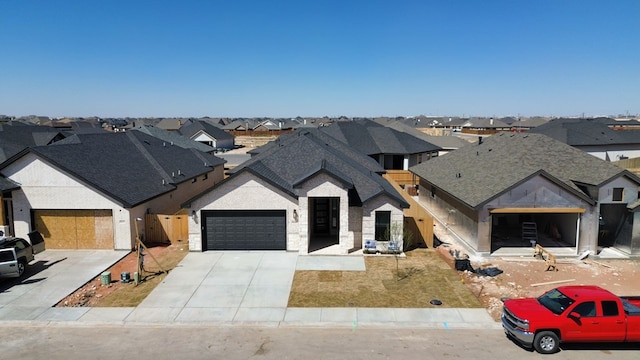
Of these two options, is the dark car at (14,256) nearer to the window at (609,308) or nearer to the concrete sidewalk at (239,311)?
the concrete sidewalk at (239,311)

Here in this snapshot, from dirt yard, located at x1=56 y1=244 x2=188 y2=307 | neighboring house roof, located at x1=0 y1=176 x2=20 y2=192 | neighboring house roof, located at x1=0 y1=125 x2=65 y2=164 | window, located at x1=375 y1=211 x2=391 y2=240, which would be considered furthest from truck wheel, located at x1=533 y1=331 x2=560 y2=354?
neighboring house roof, located at x1=0 y1=125 x2=65 y2=164

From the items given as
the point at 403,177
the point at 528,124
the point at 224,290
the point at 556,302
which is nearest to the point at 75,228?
the point at 224,290

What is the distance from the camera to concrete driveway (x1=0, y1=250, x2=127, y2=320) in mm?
15875

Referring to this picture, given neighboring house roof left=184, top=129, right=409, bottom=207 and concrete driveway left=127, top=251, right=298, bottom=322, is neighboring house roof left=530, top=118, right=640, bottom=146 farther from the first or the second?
concrete driveway left=127, top=251, right=298, bottom=322

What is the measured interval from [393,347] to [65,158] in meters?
20.0

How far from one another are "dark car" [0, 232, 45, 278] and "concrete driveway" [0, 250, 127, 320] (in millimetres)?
471

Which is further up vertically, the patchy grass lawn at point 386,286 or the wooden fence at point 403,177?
the wooden fence at point 403,177

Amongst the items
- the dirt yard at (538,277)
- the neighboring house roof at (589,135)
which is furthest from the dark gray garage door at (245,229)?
the neighboring house roof at (589,135)

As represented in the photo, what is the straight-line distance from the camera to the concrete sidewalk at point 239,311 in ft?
48.2

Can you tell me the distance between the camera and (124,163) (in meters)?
26.8

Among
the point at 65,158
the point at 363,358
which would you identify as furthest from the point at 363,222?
the point at 65,158

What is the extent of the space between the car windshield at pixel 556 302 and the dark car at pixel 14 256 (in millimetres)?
20387

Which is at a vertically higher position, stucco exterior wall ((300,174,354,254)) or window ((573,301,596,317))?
stucco exterior wall ((300,174,354,254))

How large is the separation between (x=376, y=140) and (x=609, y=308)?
116 ft
